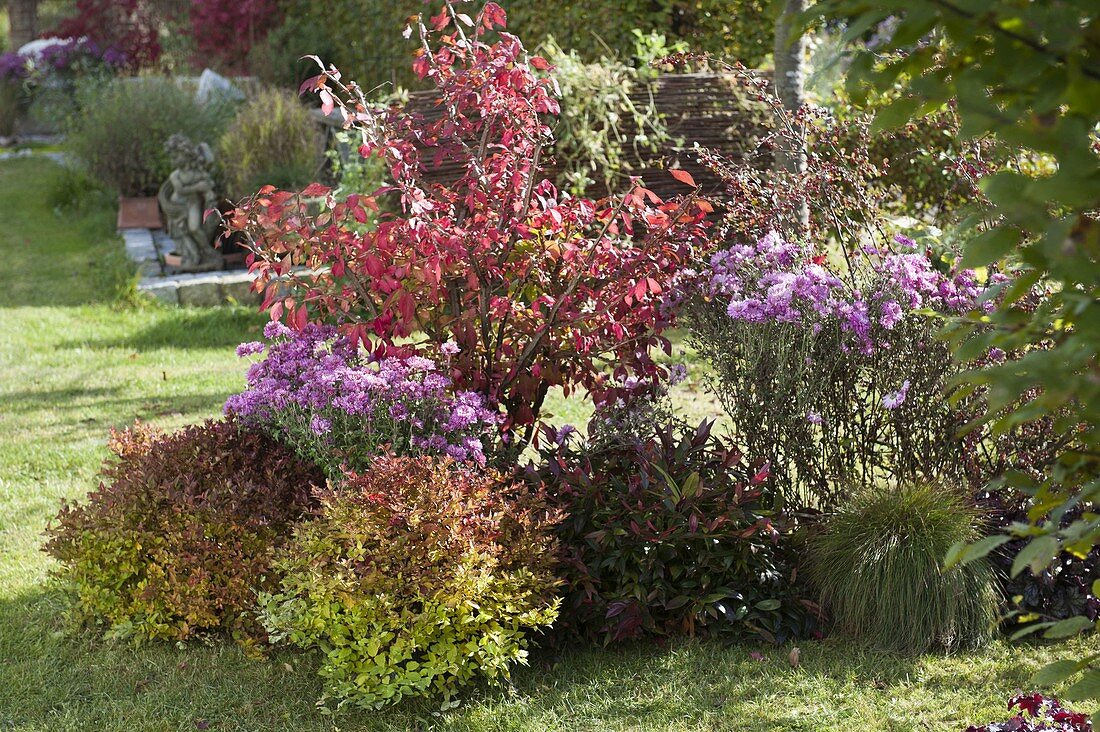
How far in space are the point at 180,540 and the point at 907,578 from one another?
88.1 inches

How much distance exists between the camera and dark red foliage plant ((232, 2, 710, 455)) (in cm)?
357

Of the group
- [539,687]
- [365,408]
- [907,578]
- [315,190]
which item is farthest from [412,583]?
[907,578]

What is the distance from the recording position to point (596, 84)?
7.31 meters

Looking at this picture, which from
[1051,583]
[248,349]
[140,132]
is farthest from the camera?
[140,132]

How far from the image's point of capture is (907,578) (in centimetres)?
326

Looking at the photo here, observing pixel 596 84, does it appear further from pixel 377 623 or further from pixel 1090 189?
pixel 1090 189

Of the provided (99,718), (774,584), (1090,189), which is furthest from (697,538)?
(1090,189)

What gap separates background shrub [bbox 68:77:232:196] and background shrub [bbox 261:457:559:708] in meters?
8.08

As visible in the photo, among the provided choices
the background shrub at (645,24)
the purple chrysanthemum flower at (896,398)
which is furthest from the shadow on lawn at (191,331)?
the purple chrysanthemum flower at (896,398)

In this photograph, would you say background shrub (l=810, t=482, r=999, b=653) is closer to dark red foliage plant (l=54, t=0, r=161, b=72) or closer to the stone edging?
the stone edging

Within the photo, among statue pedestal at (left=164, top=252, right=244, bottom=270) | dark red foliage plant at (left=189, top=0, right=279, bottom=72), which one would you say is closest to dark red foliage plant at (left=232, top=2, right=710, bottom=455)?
statue pedestal at (left=164, top=252, right=244, bottom=270)

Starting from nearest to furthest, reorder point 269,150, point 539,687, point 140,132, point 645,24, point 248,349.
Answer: point 539,687 → point 248,349 → point 645,24 → point 269,150 → point 140,132

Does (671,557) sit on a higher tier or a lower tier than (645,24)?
lower

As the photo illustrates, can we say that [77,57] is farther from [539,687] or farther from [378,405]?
[539,687]
